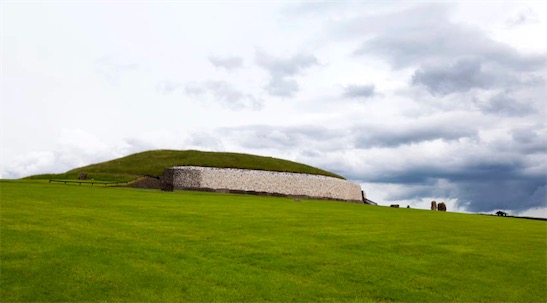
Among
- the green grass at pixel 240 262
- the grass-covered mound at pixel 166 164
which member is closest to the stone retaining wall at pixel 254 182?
the grass-covered mound at pixel 166 164

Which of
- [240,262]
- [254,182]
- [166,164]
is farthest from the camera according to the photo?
[166,164]

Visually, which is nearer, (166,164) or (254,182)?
(254,182)

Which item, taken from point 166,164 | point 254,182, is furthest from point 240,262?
point 166,164

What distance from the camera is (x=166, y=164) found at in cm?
8781

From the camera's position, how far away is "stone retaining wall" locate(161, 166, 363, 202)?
7625 cm

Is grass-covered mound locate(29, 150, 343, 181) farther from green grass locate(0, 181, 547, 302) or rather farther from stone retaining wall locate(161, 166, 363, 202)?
green grass locate(0, 181, 547, 302)

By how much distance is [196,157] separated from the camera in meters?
90.6

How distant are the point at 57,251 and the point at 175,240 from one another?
5.22 metres

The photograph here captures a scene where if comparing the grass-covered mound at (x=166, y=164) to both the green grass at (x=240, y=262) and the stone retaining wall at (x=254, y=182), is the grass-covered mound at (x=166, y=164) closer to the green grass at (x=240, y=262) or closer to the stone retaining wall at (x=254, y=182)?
the stone retaining wall at (x=254, y=182)

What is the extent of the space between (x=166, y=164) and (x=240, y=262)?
71.4 meters

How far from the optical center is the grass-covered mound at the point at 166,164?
82.9 metres

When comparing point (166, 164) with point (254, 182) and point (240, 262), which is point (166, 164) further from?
point (240, 262)

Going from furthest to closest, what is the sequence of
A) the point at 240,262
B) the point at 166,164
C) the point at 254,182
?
1. the point at 166,164
2. the point at 254,182
3. the point at 240,262

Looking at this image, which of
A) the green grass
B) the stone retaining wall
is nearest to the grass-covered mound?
the stone retaining wall
